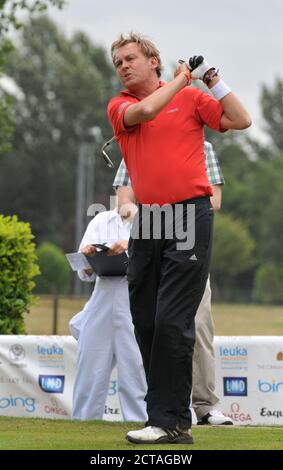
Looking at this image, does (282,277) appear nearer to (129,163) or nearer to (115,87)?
(115,87)

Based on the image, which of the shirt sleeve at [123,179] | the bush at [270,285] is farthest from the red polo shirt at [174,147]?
the bush at [270,285]

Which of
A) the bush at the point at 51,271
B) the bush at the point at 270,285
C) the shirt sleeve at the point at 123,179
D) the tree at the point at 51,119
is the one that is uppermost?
the tree at the point at 51,119

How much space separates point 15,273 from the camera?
36.7ft

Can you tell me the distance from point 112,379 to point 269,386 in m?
1.54

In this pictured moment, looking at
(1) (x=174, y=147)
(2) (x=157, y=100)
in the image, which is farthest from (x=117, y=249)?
(2) (x=157, y=100)

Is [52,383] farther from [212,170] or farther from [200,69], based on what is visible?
[200,69]

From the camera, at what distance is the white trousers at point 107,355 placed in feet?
29.7

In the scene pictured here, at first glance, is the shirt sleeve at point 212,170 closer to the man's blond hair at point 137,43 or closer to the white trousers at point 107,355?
the white trousers at point 107,355

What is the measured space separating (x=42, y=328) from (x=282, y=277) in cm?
4035

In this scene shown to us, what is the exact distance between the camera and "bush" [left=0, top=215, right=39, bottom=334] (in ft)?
36.3

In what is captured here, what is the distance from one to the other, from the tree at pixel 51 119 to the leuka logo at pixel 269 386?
6993 cm

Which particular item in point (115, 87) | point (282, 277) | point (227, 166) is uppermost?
point (115, 87)
